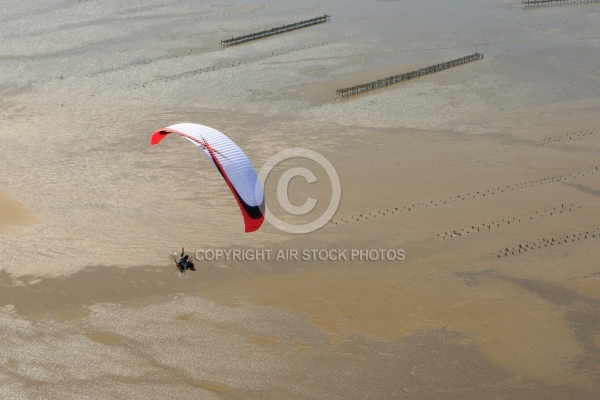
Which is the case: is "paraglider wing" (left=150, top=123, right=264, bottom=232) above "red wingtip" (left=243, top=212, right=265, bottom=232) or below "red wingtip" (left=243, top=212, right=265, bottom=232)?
above

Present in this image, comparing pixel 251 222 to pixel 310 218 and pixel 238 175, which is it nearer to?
pixel 238 175

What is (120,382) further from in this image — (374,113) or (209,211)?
(374,113)

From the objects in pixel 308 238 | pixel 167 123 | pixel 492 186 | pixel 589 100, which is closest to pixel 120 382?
pixel 308 238

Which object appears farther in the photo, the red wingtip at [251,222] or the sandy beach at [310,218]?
the red wingtip at [251,222]

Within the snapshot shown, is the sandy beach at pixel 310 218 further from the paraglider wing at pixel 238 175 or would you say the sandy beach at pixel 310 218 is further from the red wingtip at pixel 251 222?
the paraglider wing at pixel 238 175

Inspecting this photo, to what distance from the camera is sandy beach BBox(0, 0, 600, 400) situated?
22.6 metres

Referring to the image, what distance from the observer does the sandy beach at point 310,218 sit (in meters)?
22.6

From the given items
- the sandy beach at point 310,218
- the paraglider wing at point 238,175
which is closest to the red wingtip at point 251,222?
the paraglider wing at point 238,175

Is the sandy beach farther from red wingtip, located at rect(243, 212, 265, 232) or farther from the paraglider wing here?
the paraglider wing

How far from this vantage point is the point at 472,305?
80.9 feet

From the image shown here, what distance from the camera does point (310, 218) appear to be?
Answer: 2992 centimetres

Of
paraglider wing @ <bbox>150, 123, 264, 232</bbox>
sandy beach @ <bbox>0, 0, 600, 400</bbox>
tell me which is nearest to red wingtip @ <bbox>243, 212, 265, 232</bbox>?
paraglider wing @ <bbox>150, 123, 264, 232</bbox>

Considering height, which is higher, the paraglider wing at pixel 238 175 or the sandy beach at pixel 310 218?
the paraglider wing at pixel 238 175

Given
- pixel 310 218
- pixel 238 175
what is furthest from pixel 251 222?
pixel 310 218
